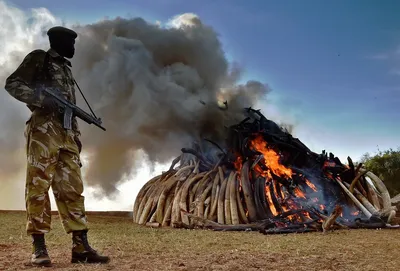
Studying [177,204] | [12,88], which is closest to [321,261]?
[12,88]

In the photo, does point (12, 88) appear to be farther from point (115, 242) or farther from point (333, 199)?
point (333, 199)

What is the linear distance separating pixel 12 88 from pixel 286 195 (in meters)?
6.92

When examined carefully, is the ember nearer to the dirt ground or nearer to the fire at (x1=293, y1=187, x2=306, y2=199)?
the fire at (x1=293, y1=187, x2=306, y2=199)

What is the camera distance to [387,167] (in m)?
22.0

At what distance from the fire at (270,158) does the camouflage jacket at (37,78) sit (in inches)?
244

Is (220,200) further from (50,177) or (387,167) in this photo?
(387,167)

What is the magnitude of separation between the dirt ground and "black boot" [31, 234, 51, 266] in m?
0.11

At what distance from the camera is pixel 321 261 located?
4773mm

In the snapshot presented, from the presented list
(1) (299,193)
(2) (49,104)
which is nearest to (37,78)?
(2) (49,104)

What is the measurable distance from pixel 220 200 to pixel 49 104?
566 cm

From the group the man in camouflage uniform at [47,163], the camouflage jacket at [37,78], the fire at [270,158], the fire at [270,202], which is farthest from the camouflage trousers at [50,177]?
the fire at [270,158]

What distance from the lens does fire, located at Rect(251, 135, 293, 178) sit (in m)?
10.5

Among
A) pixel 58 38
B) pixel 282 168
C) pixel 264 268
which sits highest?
pixel 58 38

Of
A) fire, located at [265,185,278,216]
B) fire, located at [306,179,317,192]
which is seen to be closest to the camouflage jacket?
fire, located at [265,185,278,216]
